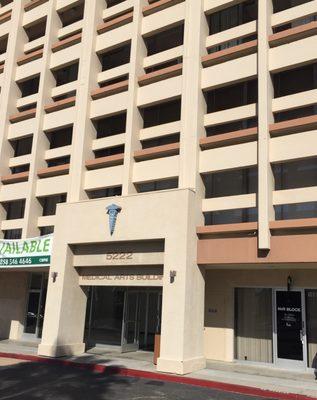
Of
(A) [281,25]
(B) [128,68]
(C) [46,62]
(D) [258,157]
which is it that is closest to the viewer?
(D) [258,157]

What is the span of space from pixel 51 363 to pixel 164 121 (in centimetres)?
1177

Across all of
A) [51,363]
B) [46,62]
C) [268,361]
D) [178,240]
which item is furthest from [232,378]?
[46,62]

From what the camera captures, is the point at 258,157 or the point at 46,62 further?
the point at 46,62

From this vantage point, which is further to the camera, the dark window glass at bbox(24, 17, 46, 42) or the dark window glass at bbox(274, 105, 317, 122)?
the dark window glass at bbox(24, 17, 46, 42)

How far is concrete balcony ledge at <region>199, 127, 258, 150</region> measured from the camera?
57.3ft

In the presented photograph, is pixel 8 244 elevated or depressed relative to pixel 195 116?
depressed

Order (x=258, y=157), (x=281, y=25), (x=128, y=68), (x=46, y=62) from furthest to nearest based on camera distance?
1. (x=46, y=62)
2. (x=128, y=68)
3. (x=281, y=25)
4. (x=258, y=157)

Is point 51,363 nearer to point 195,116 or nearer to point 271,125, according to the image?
point 195,116

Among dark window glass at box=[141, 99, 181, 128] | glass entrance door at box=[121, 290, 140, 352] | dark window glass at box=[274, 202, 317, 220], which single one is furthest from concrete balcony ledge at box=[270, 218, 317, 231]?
glass entrance door at box=[121, 290, 140, 352]

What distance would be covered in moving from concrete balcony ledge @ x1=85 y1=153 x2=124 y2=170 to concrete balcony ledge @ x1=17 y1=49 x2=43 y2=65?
27.0ft

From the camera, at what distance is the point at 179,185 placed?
18047 mm

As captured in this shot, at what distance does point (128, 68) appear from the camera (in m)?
21.5

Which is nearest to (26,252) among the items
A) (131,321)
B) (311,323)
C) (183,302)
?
(131,321)

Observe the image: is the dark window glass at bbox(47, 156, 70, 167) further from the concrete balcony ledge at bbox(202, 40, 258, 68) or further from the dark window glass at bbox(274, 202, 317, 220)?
the dark window glass at bbox(274, 202, 317, 220)
